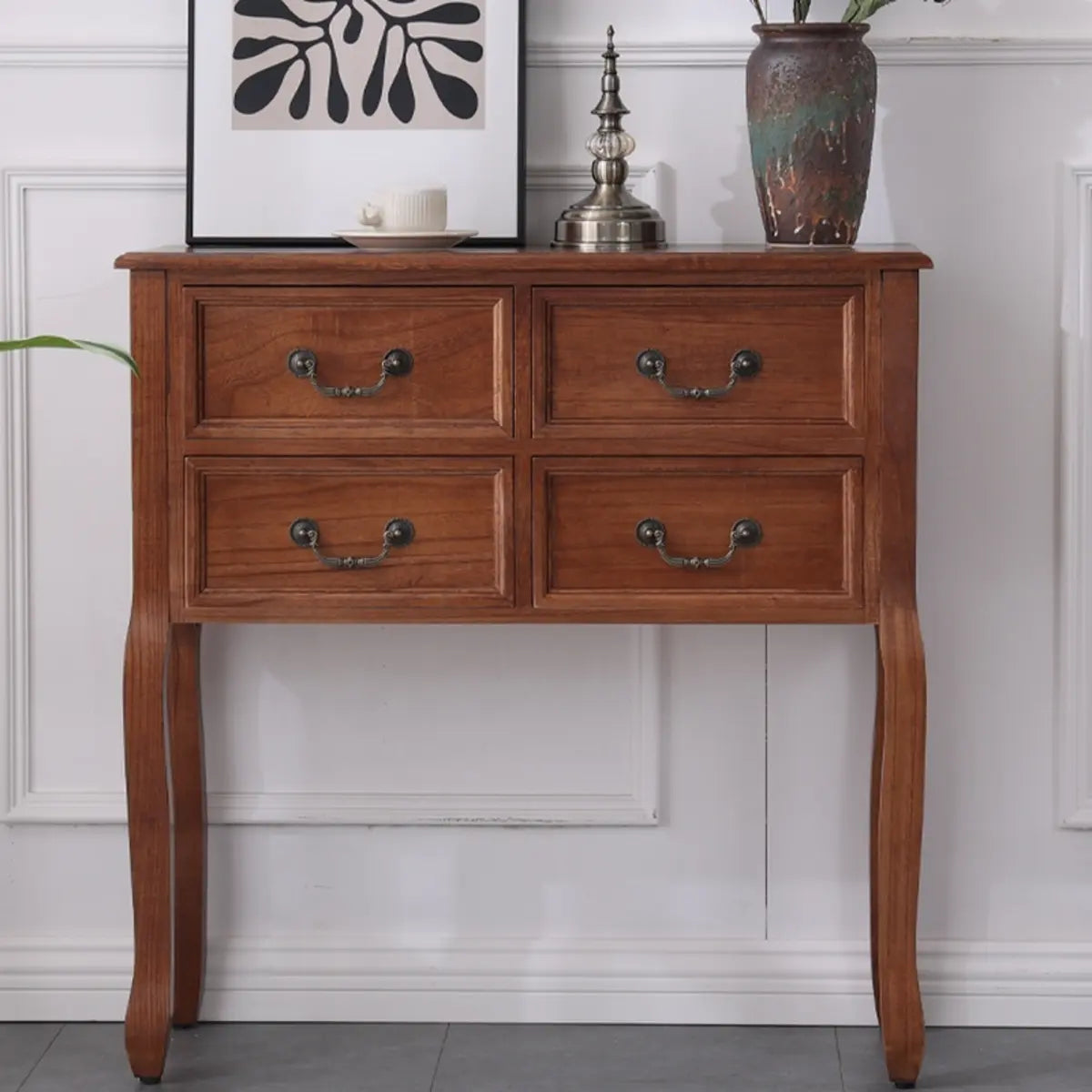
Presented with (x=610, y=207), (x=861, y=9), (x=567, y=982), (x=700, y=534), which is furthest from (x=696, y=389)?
(x=567, y=982)

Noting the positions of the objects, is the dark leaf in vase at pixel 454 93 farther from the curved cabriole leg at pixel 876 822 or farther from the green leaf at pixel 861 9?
the curved cabriole leg at pixel 876 822

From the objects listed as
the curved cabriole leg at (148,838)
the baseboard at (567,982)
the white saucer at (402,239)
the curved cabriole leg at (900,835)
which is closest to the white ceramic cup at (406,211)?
the white saucer at (402,239)

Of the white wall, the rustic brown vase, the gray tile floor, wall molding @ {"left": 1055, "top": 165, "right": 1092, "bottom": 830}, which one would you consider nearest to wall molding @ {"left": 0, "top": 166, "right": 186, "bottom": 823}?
the white wall

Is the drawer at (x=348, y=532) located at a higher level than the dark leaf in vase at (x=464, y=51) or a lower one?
lower

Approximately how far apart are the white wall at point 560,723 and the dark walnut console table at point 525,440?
0.38m

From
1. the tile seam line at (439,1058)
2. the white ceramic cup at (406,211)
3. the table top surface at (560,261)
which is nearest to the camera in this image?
the table top surface at (560,261)

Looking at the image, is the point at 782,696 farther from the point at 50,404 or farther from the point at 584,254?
the point at 50,404

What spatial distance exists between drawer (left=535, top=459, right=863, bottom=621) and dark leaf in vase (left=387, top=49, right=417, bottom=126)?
1.82 ft

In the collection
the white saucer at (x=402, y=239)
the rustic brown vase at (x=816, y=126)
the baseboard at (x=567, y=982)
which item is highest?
the rustic brown vase at (x=816, y=126)

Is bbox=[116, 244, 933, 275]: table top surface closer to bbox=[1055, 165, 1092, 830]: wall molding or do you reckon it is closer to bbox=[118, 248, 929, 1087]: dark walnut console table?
bbox=[118, 248, 929, 1087]: dark walnut console table

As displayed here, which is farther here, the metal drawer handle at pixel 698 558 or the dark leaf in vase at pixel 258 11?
the dark leaf in vase at pixel 258 11

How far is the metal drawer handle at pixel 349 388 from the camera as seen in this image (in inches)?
71.0

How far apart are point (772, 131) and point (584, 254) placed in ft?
0.91

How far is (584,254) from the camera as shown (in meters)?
1.78
